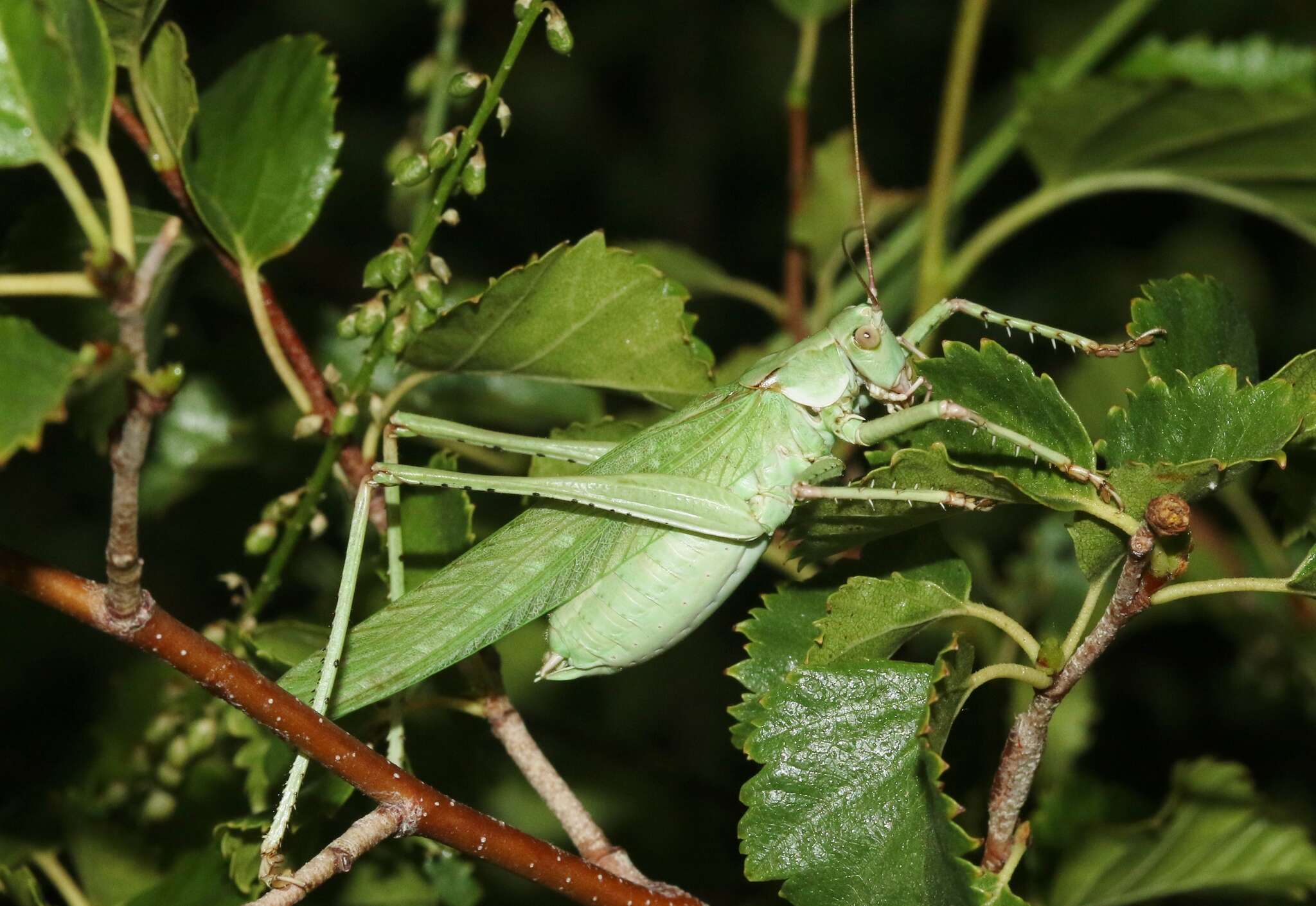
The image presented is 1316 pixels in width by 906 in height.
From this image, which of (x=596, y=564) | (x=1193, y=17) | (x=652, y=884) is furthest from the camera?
(x=1193, y=17)

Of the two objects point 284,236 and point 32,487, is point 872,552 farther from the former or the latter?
point 32,487

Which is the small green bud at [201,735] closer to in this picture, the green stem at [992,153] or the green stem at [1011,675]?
the green stem at [1011,675]

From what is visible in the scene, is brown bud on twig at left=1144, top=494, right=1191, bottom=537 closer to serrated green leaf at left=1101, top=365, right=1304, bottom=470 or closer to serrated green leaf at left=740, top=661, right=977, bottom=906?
serrated green leaf at left=1101, top=365, right=1304, bottom=470

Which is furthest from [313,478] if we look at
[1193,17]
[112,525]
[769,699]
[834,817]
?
[1193,17]

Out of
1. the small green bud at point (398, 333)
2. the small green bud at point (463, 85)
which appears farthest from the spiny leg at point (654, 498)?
the small green bud at point (463, 85)

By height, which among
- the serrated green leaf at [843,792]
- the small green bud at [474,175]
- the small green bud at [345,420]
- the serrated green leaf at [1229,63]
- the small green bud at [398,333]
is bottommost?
the serrated green leaf at [843,792]

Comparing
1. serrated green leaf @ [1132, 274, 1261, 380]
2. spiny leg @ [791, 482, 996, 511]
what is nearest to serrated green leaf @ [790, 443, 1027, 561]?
spiny leg @ [791, 482, 996, 511]

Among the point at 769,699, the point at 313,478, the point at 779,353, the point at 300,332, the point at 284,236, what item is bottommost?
the point at 769,699

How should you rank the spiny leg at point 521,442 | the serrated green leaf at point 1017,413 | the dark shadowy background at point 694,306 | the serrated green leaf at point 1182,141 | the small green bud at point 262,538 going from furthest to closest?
1. the serrated green leaf at point 1182,141
2. the dark shadowy background at point 694,306
3. the spiny leg at point 521,442
4. the small green bud at point 262,538
5. the serrated green leaf at point 1017,413
